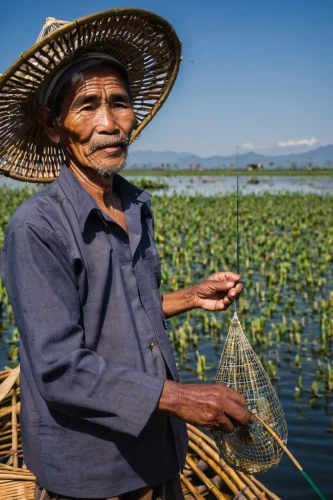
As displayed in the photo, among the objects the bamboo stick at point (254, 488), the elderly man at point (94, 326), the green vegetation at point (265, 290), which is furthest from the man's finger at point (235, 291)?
the green vegetation at point (265, 290)

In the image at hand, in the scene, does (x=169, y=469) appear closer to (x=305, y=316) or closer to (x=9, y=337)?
(x=9, y=337)

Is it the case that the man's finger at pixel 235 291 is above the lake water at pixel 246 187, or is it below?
above

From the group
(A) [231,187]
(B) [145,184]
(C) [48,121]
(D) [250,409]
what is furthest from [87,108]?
(A) [231,187]

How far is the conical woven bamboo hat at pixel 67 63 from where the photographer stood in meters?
1.64

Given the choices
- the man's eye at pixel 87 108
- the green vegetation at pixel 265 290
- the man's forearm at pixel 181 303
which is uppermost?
the man's eye at pixel 87 108

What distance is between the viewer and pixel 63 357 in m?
1.41

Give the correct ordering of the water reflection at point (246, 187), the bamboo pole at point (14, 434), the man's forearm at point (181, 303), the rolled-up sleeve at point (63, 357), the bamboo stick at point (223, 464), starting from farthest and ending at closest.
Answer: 1. the water reflection at point (246, 187)
2. the bamboo pole at point (14, 434)
3. the bamboo stick at point (223, 464)
4. the man's forearm at point (181, 303)
5. the rolled-up sleeve at point (63, 357)

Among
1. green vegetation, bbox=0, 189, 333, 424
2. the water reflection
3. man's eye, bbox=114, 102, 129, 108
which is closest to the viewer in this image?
man's eye, bbox=114, 102, 129, 108

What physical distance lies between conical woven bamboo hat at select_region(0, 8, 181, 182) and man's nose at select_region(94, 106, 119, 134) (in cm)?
17

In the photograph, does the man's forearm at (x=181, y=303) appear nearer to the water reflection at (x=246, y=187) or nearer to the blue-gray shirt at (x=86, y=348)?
the blue-gray shirt at (x=86, y=348)

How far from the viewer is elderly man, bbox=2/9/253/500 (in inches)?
56.7

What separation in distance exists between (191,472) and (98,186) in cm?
178

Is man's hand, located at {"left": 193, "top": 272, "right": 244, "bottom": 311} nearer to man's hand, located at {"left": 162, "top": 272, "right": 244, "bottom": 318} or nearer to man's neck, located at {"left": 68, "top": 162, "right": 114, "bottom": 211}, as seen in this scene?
man's hand, located at {"left": 162, "top": 272, "right": 244, "bottom": 318}

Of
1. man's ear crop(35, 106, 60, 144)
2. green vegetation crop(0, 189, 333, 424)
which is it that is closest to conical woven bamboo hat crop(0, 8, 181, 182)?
man's ear crop(35, 106, 60, 144)
